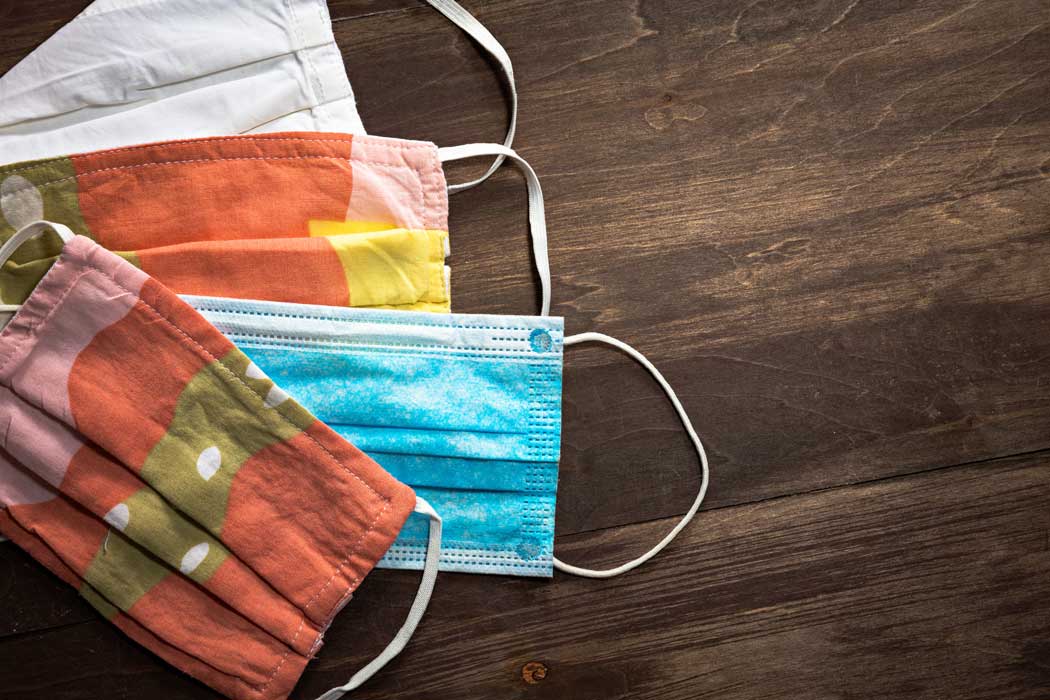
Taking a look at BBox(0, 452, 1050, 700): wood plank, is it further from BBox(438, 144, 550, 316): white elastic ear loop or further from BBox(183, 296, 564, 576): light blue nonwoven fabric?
BBox(438, 144, 550, 316): white elastic ear loop

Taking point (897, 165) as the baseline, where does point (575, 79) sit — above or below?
above

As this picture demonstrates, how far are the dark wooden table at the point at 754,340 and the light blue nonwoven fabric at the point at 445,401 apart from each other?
0.06 m

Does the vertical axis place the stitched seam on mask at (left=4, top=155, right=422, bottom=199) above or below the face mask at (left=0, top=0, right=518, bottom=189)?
below

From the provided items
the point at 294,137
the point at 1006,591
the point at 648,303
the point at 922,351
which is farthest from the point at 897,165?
the point at 294,137

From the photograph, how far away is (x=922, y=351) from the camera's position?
3.23ft

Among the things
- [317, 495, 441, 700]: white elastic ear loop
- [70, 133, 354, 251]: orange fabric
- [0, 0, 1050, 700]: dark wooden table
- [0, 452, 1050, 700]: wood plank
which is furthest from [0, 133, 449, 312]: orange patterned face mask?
[0, 452, 1050, 700]: wood plank

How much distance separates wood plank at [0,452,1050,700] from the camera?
93cm

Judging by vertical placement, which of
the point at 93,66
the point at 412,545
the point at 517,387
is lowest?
the point at 412,545

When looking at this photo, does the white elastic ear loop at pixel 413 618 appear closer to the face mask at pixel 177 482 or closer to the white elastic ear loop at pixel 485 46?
the face mask at pixel 177 482

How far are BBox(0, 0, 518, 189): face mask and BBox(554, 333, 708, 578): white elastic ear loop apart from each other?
43 cm

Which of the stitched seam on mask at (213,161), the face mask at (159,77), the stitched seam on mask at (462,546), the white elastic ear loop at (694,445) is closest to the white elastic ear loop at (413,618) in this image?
the stitched seam on mask at (462,546)

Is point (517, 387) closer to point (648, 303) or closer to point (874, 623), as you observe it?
point (648, 303)

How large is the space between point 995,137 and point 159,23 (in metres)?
1.03

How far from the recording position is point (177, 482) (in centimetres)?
82
